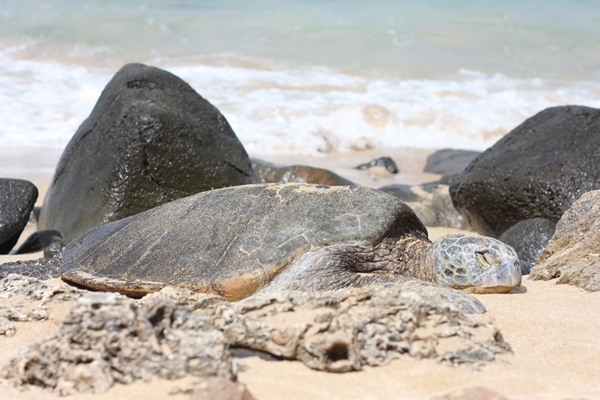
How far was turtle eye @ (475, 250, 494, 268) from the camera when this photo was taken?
3.45 meters

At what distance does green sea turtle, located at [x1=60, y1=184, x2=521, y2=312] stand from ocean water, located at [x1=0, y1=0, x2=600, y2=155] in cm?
669

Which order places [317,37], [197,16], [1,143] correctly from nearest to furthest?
[1,143] → [317,37] → [197,16]

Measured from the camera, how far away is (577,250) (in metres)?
3.78

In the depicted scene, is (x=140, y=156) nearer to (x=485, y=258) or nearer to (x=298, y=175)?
(x=298, y=175)

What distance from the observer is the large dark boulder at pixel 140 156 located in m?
5.52

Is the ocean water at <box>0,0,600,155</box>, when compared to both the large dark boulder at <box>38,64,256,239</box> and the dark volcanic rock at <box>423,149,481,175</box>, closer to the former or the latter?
the dark volcanic rock at <box>423,149,481,175</box>

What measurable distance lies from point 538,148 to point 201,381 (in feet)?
16.0

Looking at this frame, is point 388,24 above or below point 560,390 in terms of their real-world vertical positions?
above

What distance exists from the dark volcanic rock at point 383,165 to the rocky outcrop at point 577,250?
18.1 ft

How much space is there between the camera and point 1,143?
9719 millimetres

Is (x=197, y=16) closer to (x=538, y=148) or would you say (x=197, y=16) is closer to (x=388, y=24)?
(x=388, y=24)

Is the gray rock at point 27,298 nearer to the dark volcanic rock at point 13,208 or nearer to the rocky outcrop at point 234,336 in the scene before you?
→ the rocky outcrop at point 234,336

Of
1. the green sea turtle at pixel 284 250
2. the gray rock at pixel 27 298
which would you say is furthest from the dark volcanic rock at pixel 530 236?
the gray rock at pixel 27 298

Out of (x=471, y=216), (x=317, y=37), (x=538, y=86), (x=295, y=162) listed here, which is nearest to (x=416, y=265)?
(x=471, y=216)
